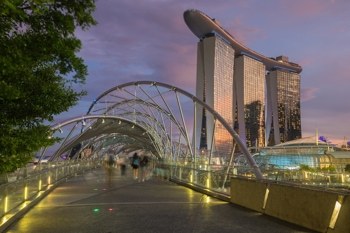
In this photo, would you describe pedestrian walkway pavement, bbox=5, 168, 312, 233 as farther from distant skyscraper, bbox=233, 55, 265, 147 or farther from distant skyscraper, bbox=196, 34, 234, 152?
distant skyscraper, bbox=233, 55, 265, 147

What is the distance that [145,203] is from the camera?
1597 cm

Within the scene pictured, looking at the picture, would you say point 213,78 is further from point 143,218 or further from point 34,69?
point 34,69

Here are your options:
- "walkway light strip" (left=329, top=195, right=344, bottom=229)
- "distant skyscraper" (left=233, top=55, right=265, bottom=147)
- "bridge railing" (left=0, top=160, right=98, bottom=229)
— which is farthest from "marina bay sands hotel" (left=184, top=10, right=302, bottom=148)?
"walkway light strip" (left=329, top=195, right=344, bottom=229)

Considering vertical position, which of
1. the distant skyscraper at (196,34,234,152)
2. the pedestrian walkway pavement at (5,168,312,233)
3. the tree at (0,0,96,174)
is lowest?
the pedestrian walkway pavement at (5,168,312,233)

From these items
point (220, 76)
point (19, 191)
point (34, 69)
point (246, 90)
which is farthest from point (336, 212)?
point (246, 90)

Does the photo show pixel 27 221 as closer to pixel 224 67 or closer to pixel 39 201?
pixel 39 201

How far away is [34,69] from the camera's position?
10.1 meters

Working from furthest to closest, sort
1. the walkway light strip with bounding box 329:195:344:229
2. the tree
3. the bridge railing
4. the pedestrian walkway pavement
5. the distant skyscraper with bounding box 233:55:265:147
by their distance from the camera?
1. the distant skyscraper with bounding box 233:55:265:147
2. the bridge railing
3. the pedestrian walkway pavement
4. the walkway light strip with bounding box 329:195:344:229
5. the tree

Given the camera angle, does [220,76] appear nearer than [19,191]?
No

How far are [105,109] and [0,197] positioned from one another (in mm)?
63238

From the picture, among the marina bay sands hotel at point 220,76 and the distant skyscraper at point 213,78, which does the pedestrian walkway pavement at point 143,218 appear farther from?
the distant skyscraper at point 213,78

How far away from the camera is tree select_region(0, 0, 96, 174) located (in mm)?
6707

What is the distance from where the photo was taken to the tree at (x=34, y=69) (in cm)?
671

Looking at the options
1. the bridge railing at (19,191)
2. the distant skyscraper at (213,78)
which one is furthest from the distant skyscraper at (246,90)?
the bridge railing at (19,191)
